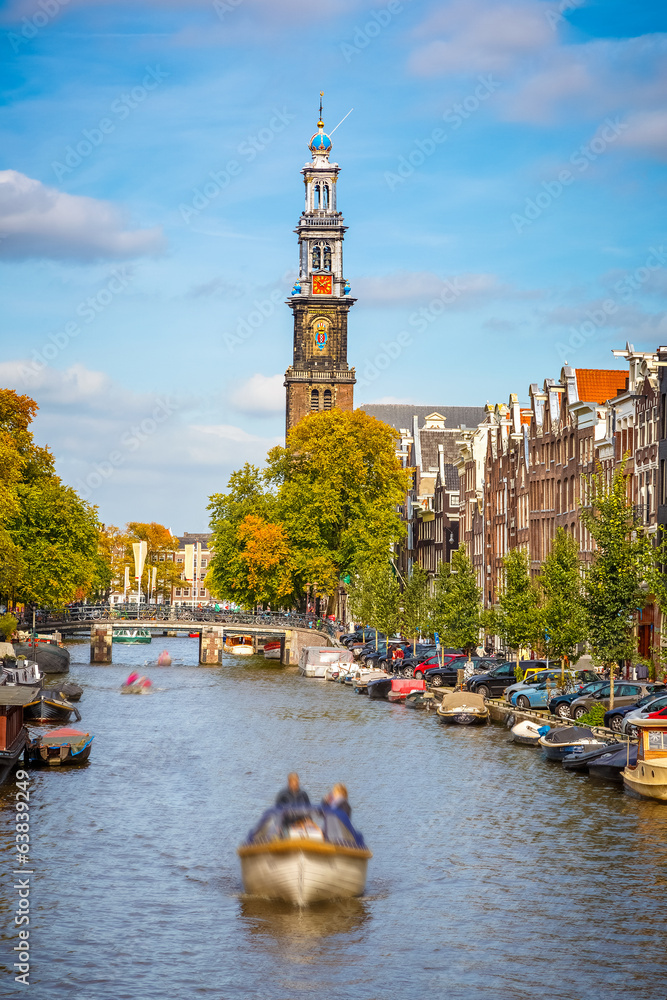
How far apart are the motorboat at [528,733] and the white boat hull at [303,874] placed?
26.2 meters

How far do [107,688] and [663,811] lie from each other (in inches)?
2075

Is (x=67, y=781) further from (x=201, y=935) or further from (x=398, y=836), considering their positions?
(x=201, y=935)

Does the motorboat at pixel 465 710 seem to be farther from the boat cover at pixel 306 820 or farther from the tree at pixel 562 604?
the boat cover at pixel 306 820

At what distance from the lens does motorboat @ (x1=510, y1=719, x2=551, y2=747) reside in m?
55.0

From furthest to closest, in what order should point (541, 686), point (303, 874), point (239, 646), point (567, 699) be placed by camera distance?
point (239, 646) < point (541, 686) < point (567, 699) < point (303, 874)

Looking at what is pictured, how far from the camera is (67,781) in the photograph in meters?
46.3

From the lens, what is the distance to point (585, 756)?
4697cm

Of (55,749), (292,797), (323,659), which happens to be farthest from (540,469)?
(292,797)

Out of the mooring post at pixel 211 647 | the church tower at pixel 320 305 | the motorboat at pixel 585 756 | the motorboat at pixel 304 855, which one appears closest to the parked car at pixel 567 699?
the motorboat at pixel 585 756

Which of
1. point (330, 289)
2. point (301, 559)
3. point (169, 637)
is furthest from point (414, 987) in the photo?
point (169, 637)

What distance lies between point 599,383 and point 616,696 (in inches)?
1394

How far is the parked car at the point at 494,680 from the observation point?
6994 cm

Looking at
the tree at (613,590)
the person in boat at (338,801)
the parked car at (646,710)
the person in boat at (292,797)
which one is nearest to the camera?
the person in boat at (292,797)

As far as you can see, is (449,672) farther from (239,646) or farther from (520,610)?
(239,646)
